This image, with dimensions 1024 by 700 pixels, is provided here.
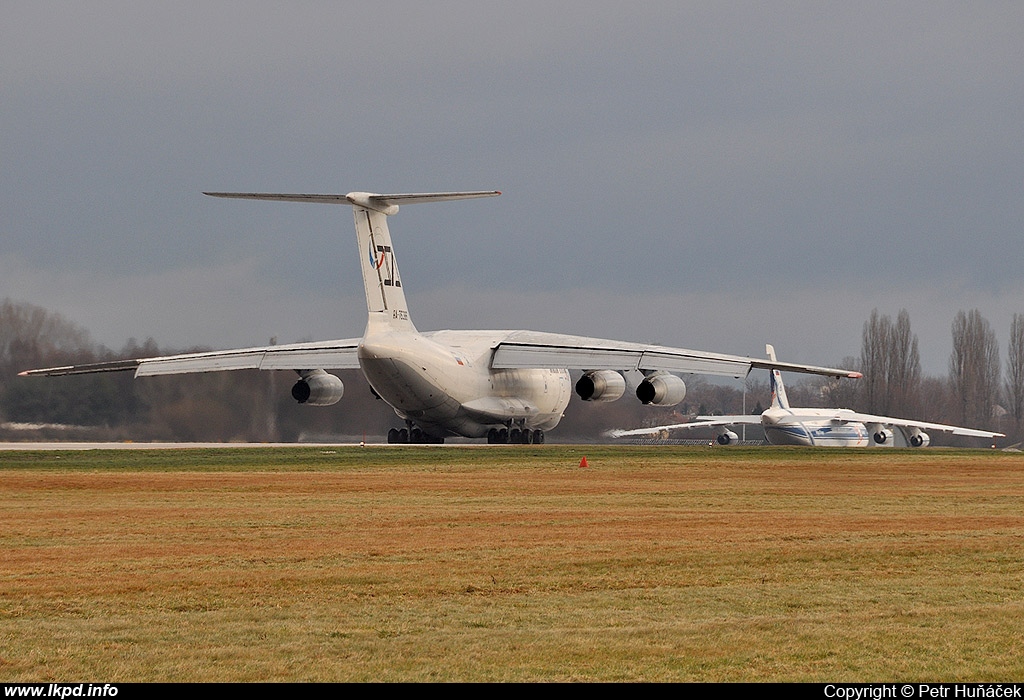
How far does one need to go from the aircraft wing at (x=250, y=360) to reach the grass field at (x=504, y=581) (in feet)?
48.2

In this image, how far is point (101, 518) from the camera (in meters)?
15.5

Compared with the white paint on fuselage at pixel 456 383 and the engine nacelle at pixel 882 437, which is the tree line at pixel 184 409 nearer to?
the white paint on fuselage at pixel 456 383

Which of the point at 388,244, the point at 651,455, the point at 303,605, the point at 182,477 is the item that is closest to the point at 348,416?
the point at 388,244

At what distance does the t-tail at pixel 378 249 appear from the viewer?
33.0 meters

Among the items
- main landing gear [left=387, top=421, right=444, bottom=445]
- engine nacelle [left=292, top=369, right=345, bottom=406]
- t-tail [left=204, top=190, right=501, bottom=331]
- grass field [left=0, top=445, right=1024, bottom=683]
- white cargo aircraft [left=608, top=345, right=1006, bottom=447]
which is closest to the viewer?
grass field [left=0, top=445, right=1024, bottom=683]

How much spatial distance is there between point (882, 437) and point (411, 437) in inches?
1506

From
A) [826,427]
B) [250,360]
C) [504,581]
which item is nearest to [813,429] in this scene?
[826,427]

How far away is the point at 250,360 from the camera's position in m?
38.3

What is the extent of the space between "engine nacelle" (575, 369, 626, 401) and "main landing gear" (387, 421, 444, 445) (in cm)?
485

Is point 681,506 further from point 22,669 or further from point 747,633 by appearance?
point 22,669

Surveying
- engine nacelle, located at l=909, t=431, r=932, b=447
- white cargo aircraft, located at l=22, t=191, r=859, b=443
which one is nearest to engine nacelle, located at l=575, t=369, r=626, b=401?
white cargo aircraft, located at l=22, t=191, r=859, b=443

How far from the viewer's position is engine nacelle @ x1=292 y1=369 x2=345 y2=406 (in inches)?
1542

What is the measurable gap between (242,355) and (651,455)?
42.6 ft

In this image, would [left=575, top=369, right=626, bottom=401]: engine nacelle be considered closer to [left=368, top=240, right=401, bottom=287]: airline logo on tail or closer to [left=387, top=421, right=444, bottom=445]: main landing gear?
[left=387, top=421, right=444, bottom=445]: main landing gear
